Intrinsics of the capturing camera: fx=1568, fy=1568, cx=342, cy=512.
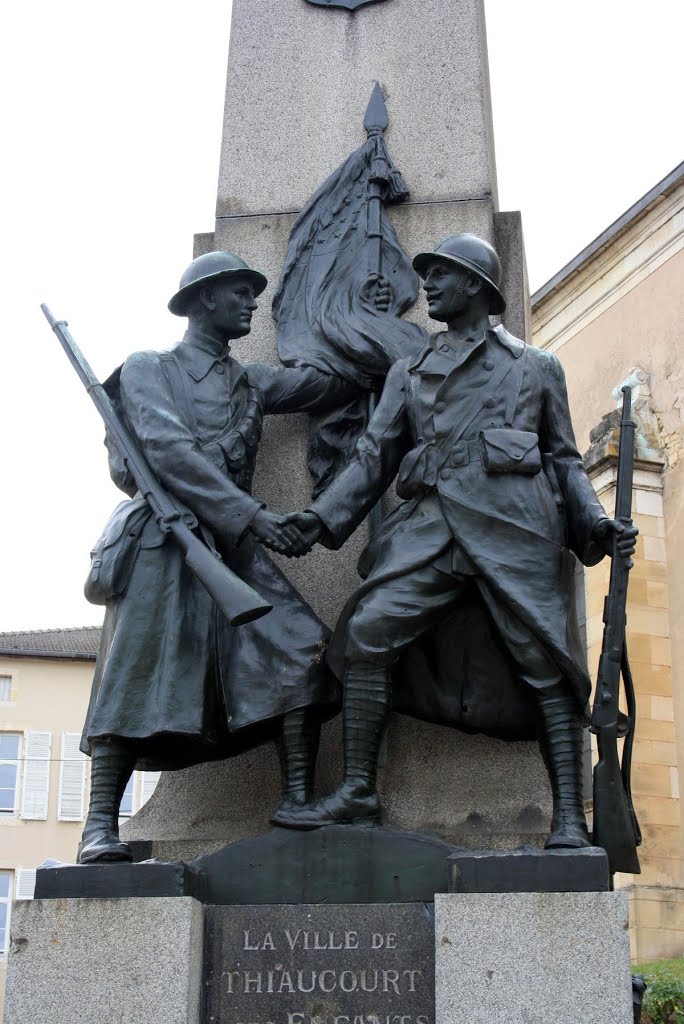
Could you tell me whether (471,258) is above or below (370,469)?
above

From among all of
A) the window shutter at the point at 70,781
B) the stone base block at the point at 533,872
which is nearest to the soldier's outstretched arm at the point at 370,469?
the stone base block at the point at 533,872

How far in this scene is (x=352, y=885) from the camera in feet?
18.4

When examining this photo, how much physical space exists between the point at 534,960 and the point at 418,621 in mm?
1330

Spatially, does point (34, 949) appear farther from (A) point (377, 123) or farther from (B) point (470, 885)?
(A) point (377, 123)

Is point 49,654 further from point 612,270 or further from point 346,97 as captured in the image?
point 346,97

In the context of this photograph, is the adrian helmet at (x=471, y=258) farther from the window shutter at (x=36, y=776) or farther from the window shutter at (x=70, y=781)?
the window shutter at (x=36, y=776)

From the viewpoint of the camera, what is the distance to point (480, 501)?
5887 mm

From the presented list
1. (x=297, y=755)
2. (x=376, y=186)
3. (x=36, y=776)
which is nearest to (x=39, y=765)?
(x=36, y=776)

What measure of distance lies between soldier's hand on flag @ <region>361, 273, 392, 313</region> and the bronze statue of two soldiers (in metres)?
0.64

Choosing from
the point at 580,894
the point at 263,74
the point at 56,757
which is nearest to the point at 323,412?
the point at 263,74

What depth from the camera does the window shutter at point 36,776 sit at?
29922 millimetres

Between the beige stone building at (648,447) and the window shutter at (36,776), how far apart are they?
42.5 ft

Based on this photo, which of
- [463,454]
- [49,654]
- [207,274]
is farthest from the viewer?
[49,654]

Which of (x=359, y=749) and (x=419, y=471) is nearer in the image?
(x=359, y=749)
